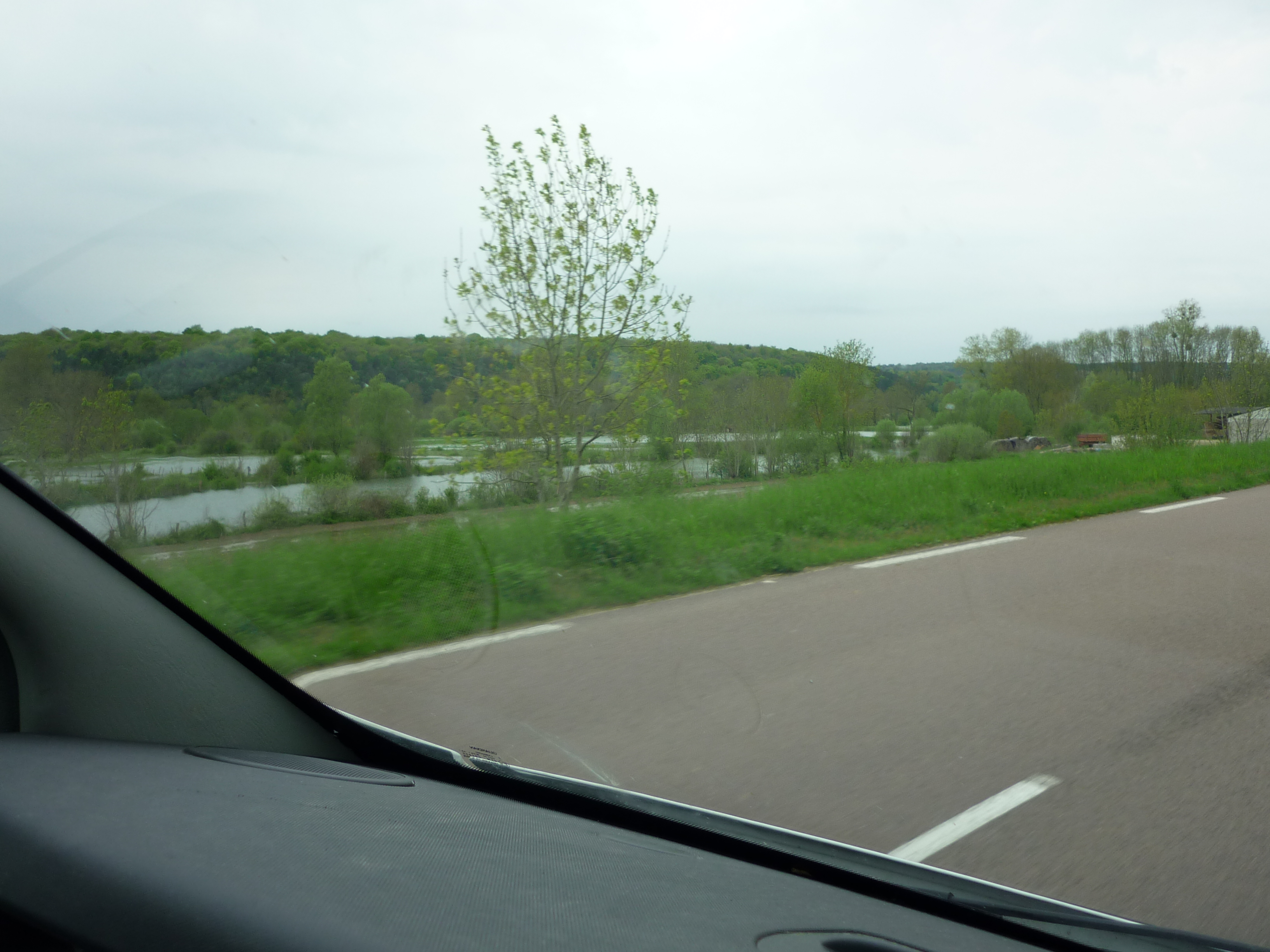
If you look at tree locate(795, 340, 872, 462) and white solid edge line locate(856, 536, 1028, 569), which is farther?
tree locate(795, 340, 872, 462)

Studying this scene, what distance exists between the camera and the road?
2.95 m

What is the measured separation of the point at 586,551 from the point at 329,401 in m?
3.78

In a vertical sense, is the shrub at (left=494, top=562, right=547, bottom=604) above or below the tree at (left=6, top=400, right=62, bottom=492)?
below

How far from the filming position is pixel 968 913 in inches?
75.4

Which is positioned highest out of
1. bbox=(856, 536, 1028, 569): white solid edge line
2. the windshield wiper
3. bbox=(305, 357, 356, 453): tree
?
bbox=(305, 357, 356, 453): tree

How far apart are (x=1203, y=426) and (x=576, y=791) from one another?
25.5m

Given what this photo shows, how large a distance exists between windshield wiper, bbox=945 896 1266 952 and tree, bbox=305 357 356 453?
11.4 feet

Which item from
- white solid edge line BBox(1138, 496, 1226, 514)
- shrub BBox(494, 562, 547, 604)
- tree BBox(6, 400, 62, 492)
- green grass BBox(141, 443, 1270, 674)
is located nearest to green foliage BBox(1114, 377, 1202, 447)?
green grass BBox(141, 443, 1270, 674)

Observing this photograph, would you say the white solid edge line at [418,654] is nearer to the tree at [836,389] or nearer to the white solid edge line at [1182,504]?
the tree at [836,389]

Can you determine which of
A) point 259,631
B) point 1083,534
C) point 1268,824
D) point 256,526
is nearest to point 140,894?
point 259,631

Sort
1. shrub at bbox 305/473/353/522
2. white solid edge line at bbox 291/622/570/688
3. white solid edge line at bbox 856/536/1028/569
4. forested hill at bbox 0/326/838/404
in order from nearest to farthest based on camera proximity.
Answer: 1. forested hill at bbox 0/326/838/404
2. white solid edge line at bbox 291/622/570/688
3. shrub at bbox 305/473/353/522
4. white solid edge line at bbox 856/536/1028/569

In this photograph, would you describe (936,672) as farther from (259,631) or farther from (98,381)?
(98,381)

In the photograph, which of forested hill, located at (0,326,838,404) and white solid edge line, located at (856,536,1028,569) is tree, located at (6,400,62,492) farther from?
white solid edge line, located at (856,536,1028,569)

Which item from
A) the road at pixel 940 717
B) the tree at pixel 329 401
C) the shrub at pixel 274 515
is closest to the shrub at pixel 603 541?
the road at pixel 940 717
